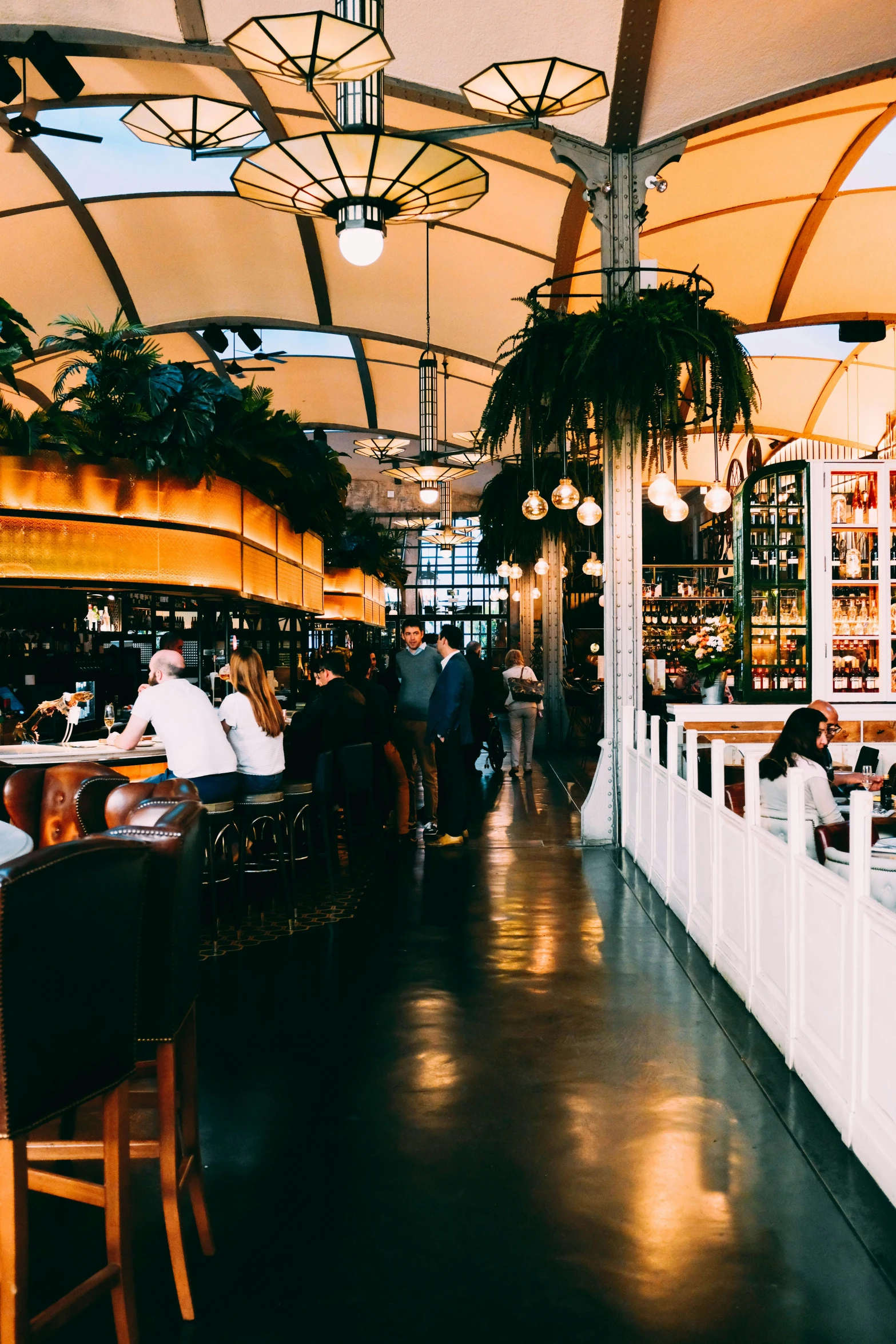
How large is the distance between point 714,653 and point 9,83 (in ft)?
24.4

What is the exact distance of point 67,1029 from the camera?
1.95 meters

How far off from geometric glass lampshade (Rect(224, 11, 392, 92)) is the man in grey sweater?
4.50m

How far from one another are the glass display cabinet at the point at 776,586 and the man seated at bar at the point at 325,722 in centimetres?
343

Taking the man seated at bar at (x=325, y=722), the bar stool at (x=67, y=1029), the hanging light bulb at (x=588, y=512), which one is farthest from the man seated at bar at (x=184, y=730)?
the hanging light bulb at (x=588, y=512)

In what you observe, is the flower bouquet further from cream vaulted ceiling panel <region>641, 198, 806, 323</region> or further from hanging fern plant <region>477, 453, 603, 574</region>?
hanging fern plant <region>477, 453, 603, 574</region>

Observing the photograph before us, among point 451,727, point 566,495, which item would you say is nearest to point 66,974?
point 451,727

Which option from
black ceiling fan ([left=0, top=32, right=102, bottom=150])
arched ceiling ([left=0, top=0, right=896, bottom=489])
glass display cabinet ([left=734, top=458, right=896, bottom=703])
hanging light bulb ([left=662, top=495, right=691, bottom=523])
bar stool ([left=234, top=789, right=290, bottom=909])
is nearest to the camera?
bar stool ([left=234, top=789, right=290, bottom=909])

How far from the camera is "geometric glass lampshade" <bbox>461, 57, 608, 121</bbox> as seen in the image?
17.0ft

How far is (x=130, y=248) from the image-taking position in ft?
42.3

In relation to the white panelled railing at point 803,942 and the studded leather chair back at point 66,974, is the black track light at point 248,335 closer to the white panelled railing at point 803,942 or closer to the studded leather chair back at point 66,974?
the white panelled railing at point 803,942

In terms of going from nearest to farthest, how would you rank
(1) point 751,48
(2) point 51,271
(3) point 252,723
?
(3) point 252,723 → (1) point 751,48 → (2) point 51,271

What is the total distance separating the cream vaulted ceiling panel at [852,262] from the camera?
10.6 meters

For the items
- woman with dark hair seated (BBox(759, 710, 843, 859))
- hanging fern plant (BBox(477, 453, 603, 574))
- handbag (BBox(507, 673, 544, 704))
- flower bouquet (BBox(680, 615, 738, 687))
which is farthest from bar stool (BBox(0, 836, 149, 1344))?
hanging fern plant (BBox(477, 453, 603, 574))

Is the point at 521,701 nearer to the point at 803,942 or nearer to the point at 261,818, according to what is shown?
the point at 261,818
